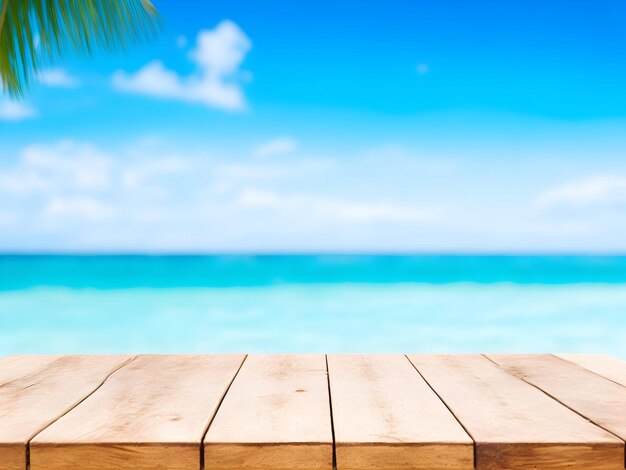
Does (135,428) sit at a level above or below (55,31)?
below

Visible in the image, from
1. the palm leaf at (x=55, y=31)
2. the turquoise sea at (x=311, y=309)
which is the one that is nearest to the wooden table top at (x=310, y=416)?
the palm leaf at (x=55, y=31)

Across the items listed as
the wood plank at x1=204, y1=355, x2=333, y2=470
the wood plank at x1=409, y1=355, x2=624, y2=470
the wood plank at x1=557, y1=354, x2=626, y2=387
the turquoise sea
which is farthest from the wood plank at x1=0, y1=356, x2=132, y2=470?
the turquoise sea

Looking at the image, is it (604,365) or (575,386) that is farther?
(604,365)

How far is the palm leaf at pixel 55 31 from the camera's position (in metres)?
3.14

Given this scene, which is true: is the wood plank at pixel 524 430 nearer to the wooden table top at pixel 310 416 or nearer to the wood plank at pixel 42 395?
the wooden table top at pixel 310 416

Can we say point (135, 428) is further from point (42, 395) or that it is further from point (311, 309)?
point (311, 309)

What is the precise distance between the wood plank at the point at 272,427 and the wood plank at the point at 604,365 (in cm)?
70

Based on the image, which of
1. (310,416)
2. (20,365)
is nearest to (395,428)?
(310,416)

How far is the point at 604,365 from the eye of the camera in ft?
5.17

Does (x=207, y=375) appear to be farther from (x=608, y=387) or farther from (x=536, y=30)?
(x=536, y=30)

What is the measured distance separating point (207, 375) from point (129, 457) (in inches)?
17.9

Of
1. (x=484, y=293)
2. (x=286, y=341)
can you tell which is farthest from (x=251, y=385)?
(x=484, y=293)

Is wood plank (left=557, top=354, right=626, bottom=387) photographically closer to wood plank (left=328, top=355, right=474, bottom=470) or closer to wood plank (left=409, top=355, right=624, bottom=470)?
wood plank (left=409, top=355, right=624, bottom=470)

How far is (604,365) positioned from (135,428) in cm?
122
